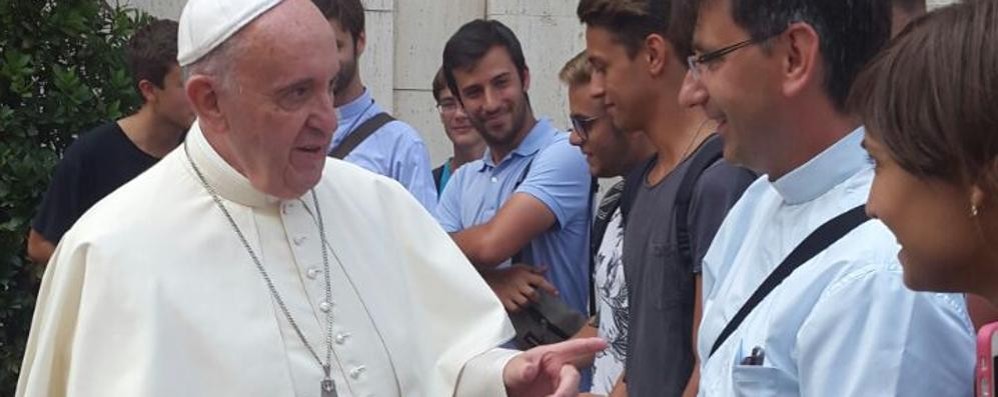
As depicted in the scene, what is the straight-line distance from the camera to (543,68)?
359 inches

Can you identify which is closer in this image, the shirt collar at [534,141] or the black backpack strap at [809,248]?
the black backpack strap at [809,248]

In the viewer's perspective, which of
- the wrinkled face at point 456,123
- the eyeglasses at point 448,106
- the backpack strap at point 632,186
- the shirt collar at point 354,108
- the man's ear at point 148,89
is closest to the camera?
the backpack strap at point 632,186

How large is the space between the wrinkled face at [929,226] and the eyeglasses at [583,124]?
8.88ft

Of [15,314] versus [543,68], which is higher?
[543,68]

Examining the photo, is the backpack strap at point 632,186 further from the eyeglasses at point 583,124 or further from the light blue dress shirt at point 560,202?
the light blue dress shirt at point 560,202

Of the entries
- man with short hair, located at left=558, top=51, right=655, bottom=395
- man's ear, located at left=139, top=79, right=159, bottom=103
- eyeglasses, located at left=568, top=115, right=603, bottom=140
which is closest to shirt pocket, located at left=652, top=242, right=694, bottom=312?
man with short hair, located at left=558, top=51, right=655, bottom=395

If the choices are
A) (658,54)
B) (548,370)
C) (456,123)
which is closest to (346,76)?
(658,54)

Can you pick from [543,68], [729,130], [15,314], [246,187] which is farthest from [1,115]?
[729,130]

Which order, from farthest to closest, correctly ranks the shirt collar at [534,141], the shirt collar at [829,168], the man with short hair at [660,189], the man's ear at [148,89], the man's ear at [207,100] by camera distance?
1. the man's ear at [148,89]
2. the shirt collar at [534,141]
3. the man with short hair at [660,189]
4. the man's ear at [207,100]
5. the shirt collar at [829,168]

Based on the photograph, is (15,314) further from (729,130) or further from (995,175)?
(995,175)

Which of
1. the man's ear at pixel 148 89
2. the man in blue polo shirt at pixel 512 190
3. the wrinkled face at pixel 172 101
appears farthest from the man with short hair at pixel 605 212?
the man's ear at pixel 148 89

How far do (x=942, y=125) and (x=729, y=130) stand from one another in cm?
92

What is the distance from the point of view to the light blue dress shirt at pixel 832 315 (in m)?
2.64

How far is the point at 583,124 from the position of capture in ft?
17.0
